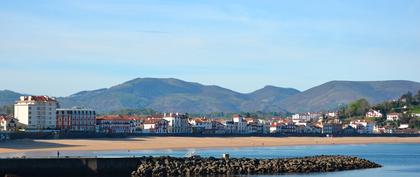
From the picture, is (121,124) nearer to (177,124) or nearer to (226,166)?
(177,124)

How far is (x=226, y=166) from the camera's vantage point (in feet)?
191

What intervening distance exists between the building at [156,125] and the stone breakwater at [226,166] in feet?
352

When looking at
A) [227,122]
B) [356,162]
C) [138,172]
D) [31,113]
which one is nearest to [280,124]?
[227,122]

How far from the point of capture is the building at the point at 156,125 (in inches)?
6754

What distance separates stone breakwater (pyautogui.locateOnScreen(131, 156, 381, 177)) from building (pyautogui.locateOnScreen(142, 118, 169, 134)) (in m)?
107

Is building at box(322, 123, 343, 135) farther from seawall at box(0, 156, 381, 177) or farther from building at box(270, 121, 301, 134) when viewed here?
seawall at box(0, 156, 381, 177)

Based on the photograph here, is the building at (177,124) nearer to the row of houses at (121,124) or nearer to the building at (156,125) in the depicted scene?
the row of houses at (121,124)

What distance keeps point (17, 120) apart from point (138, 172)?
96469mm

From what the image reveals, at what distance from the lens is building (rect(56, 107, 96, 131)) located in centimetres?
15138

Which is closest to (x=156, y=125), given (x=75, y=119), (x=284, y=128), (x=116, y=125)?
(x=116, y=125)

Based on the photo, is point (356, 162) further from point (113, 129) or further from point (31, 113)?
point (113, 129)

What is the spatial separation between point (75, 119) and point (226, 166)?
98284 millimetres

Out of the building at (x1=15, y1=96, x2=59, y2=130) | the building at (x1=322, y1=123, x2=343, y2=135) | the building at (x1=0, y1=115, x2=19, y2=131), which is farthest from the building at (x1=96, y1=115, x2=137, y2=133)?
the building at (x1=322, y1=123, x2=343, y2=135)

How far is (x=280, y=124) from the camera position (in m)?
198
